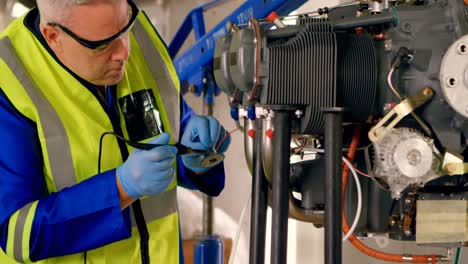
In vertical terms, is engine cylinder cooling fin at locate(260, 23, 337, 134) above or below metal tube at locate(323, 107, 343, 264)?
above

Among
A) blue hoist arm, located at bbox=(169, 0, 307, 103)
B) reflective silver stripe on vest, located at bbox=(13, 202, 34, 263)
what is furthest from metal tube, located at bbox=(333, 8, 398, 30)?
blue hoist arm, located at bbox=(169, 0, 307, 103)

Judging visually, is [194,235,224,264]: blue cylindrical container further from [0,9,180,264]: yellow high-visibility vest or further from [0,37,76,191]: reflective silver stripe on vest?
[0,37,76,191]: reflective silver stripe on vest

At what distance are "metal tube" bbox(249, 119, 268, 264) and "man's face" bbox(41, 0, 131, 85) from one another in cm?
38

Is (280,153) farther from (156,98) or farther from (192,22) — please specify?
(192,22)

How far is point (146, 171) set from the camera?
113 centimetres

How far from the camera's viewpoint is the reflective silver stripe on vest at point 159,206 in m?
1.36

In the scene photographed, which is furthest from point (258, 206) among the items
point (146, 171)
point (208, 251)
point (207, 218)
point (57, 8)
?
point (207, 218)

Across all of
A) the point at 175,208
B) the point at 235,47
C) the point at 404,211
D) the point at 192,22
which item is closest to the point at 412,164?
the point at 404,211

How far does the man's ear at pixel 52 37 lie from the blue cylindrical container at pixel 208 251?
1.08 meters

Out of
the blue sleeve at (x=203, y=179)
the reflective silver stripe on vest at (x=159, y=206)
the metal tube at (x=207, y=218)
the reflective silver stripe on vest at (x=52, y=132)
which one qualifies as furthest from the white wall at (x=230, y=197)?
the reflective silver stripe on vest at (x=52, y=132)

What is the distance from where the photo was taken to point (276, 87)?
3.10ft

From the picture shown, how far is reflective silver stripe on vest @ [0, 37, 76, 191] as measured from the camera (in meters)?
1.19

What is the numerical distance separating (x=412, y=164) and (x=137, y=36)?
0.85 meters

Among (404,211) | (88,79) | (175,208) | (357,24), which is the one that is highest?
(357,24)
